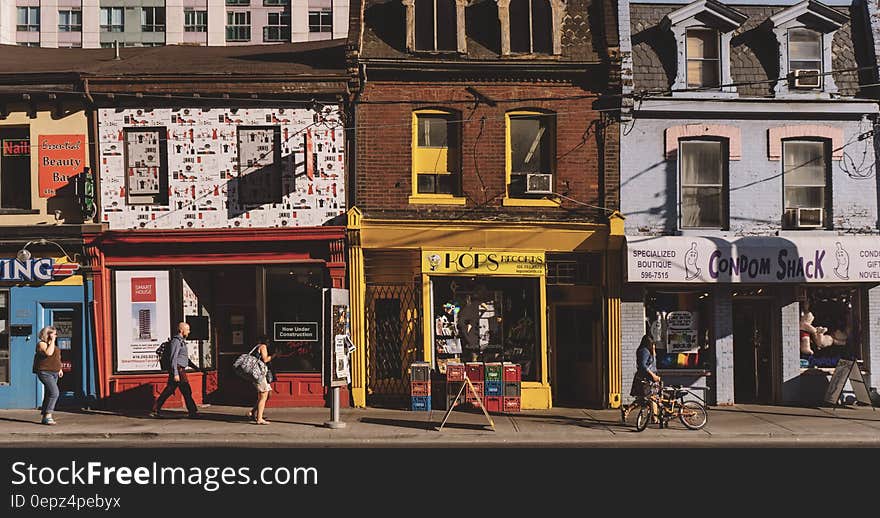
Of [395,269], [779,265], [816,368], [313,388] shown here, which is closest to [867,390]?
[816,368]

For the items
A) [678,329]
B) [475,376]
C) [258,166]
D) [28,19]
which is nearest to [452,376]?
[475,376]

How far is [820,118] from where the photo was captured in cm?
1909

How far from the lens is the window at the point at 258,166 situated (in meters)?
18.5

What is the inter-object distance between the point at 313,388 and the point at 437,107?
6.59m

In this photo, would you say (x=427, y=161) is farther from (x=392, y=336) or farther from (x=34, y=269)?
(x=34, y=269)

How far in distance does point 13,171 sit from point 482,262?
10.3 metres

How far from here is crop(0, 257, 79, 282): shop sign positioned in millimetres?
18203

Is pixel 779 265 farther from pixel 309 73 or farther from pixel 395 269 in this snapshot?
pixel 309 73

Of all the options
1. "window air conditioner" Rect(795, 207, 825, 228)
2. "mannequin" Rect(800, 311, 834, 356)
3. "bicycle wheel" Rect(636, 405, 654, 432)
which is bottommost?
"bicycle wheel" Rect(636, 405, 654, 432)

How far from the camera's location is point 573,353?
19438mm

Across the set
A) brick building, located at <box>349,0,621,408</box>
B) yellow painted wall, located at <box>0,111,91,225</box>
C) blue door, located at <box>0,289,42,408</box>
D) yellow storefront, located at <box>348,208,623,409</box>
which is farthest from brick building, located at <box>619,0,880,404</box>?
blue door, located at <box>0,289,42,408</box>

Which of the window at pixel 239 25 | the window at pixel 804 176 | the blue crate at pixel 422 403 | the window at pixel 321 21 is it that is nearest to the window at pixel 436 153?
the blue crate at pixel 422 403

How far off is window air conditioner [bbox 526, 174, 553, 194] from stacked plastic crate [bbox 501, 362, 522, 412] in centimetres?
378

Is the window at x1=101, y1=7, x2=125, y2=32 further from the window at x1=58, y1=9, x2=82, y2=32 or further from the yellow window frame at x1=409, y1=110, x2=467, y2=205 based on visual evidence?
the yellow window frame at x1=409, y1=110, x2=467, y2=205
